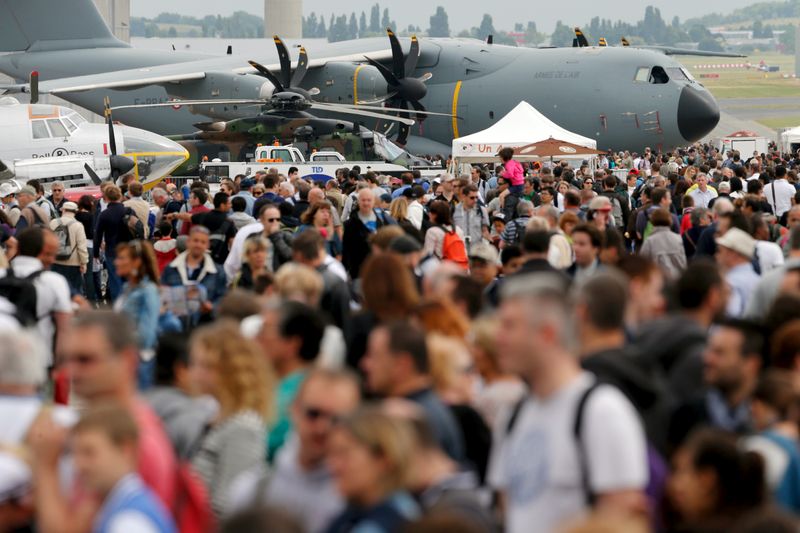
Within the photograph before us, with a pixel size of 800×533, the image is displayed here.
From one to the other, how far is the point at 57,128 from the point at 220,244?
40.6 feet

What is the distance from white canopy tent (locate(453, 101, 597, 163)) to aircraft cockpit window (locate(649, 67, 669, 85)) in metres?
8.69

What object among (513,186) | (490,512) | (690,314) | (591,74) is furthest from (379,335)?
(591,74)

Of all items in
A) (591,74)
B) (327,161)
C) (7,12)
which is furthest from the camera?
(7,12)

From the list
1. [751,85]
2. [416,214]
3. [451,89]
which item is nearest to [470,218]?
[416,214]

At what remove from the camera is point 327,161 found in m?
27.4

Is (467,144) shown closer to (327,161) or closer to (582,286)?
(327,161)

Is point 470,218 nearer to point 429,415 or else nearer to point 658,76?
point 429,415

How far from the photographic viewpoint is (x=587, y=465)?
13.8 feet

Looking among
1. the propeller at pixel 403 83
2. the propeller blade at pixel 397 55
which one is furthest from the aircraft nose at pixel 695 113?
the propeller blade at pixel 397 55

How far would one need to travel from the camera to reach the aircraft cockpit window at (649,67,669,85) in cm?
3304

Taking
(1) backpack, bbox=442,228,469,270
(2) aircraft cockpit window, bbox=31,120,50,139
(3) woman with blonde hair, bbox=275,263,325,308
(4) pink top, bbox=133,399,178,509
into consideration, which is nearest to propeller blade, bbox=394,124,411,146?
(2) aircraft cockpit window, bbox=31,120,50,139

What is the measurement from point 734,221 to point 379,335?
5143 millimetres

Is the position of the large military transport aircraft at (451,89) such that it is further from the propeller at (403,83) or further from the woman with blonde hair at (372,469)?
the woman with blonde hair at (372,469)

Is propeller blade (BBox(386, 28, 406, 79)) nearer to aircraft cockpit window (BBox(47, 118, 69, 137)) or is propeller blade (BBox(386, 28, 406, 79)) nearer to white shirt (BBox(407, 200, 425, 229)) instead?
aircraft cockpit window (BBox(47, 118, 69, 137))
